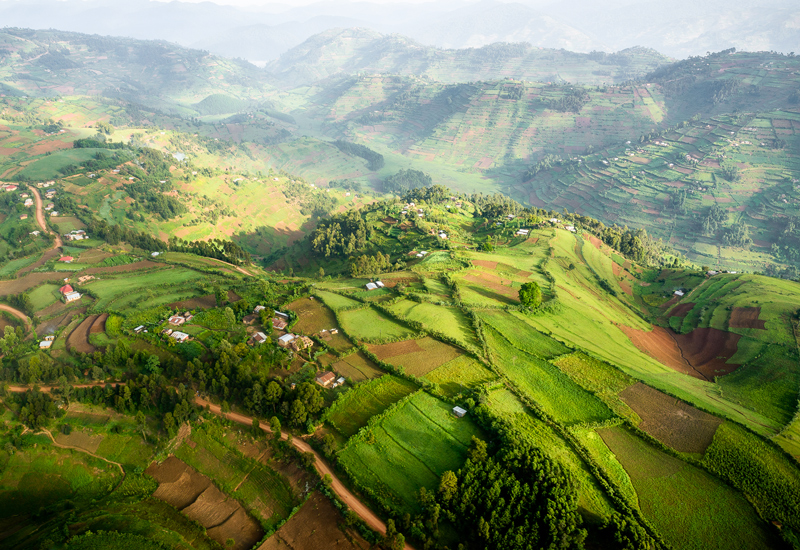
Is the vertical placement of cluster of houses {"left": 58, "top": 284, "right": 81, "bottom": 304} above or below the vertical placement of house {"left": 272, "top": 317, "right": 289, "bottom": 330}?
below

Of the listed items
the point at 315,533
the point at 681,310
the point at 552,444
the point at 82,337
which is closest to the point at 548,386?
the point at 552,444

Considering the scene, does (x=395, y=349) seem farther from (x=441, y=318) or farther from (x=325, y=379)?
(x=325, y=379)


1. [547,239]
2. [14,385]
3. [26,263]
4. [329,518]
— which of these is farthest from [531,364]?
[26,263]

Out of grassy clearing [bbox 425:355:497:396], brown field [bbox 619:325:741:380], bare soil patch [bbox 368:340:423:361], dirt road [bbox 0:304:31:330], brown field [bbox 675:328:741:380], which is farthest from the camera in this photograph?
dirt road [bbox 0:304:31:330]

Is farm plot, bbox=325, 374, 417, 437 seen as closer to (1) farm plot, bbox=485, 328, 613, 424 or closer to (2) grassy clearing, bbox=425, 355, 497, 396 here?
(2) grassy clearing, bbox=425, 355, 497, 396

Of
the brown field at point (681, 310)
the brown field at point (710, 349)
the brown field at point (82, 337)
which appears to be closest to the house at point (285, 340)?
the brown field at point (82, 337)

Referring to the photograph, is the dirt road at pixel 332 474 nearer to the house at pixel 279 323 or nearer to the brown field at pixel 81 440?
the brown field at pixel 81 440

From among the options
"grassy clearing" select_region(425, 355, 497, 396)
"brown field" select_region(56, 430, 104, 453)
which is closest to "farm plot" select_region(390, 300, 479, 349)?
"grassy clearing" select_region(425, 355, 497, 396)
